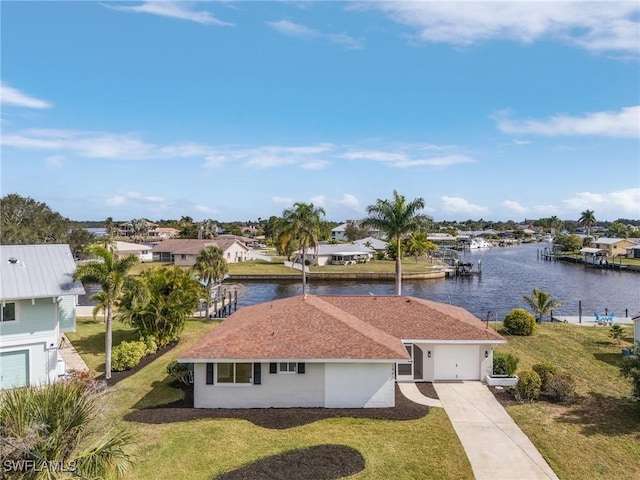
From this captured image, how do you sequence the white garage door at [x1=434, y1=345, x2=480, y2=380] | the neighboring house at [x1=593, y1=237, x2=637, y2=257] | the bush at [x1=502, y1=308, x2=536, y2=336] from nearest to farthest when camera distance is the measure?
1. the white garage door at [x1=434, y1=345, x2=480, y2=380]
2. the bush at [x1=502, y1=308, x2=536, y2=336]
3. the neighboring house at [x1=593, y1=237, x2=637, y2=257]

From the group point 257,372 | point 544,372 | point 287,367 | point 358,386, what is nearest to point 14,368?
point 257,372

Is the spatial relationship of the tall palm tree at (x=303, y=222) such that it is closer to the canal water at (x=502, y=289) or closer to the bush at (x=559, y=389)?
the canal water at (x=502, y=289)

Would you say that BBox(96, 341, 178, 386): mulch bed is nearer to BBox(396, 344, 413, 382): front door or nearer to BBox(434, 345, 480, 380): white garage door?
BBox(396, 344, 413, 382): front door

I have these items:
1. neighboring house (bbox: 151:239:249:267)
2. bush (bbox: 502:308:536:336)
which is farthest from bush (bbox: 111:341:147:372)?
neighboring house (bbox: 151:239:249:267)

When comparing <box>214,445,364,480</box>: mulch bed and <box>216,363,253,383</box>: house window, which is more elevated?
<box>216,363,253,383</box>: house window

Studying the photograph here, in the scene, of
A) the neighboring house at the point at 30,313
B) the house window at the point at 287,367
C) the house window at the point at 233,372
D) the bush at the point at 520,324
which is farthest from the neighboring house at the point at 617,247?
the neighboring house at the point at 30,313

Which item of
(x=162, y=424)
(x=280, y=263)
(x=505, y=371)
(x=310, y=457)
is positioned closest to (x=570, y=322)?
(x=505, y=371)
